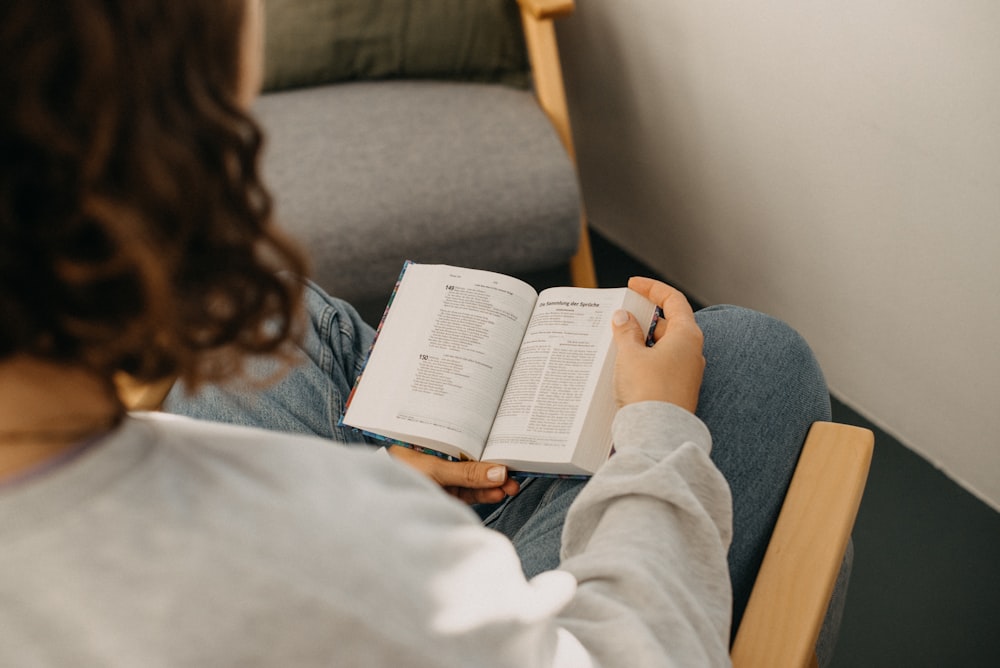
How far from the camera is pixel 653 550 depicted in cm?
61

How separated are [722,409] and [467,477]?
239mm

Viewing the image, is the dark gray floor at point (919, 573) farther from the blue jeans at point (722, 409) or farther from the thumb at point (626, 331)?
the thumb at point (626, 331)

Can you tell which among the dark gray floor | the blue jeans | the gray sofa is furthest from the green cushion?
the dark gray floor

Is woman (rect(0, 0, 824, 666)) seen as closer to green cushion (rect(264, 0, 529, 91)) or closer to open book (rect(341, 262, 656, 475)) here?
open book (rect(341, 262, 656, 475))

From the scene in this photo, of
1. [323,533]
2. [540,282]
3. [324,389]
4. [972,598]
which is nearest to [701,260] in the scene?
[540,282]

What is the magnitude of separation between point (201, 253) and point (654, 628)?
1.23 ft

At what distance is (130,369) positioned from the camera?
0.40 metres

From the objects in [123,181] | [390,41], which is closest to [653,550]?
[123,181]

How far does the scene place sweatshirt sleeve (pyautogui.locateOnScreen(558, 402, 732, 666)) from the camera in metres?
0.58

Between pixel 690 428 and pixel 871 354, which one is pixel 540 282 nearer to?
pixel 871 354

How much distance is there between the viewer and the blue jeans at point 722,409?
78 cm

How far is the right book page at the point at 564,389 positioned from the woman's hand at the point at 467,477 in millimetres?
16

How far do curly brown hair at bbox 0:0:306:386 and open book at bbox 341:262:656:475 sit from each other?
44 cm

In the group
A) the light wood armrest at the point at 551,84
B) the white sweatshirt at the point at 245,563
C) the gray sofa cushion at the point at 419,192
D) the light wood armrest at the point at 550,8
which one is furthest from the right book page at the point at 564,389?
the light wood armrest at the point at 550,8
